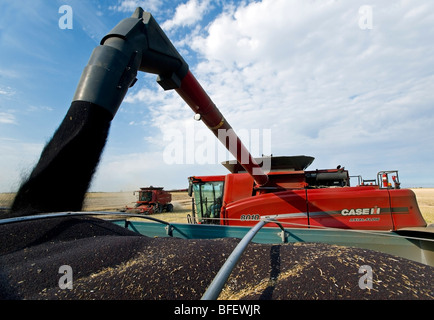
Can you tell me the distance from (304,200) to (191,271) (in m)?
3.08

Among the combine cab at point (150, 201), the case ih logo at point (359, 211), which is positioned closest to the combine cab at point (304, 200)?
the case ih logo at point (359, 211)

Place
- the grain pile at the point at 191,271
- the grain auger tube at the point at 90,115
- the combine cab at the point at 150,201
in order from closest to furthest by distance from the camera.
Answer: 1. the grain pile at the point at 191,271
2. the grain auger tube at the point at 90,115
3. the combine cab at the point at 150,201

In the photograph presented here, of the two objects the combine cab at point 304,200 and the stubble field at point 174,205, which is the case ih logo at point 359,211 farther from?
the stubble field at point 174,205

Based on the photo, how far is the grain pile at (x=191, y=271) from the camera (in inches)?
68.3

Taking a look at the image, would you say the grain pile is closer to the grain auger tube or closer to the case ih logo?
the grain auger tube

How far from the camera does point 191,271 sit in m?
2.03

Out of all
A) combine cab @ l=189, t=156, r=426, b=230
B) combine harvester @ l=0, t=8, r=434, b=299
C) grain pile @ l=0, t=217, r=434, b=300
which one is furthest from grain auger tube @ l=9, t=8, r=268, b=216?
combine cab @ l=189, t=156, r=426, b=230

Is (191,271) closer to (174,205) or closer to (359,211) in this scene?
(359,211)

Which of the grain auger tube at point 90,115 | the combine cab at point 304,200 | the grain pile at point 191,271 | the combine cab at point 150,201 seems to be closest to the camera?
the grain pile at point 191,271

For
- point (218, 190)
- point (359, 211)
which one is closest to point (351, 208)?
point (359, 211)

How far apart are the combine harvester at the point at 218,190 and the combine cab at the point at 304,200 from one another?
0.05ft

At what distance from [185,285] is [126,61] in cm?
207
